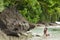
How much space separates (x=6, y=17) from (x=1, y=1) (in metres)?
4.35

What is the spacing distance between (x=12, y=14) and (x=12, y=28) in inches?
84.3

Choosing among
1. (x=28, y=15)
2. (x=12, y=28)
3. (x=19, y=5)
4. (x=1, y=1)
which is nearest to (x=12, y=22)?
(x=12, y=28)

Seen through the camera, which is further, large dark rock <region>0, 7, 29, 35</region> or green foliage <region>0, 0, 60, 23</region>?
green foliage <region>0, 0, 60, 23</region>

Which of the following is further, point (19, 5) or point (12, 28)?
point (19, 5)

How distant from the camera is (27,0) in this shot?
33594 millimetres

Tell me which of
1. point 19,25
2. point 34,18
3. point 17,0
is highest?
point 17,0

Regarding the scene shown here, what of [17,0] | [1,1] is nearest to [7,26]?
[1,1]

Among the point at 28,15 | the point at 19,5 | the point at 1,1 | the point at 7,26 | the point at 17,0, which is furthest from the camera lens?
the point at 28,15

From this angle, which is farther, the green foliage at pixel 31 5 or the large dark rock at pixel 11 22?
the green foliage at pixel 31 5

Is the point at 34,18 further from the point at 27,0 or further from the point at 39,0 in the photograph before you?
the point at 27,0

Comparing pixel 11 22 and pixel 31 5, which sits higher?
pixel 31 5

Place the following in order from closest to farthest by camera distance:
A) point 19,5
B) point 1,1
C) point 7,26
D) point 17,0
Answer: point 7,26 → point 1,1 → point 17,0 → point 19,5

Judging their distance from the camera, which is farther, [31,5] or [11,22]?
[31,5]

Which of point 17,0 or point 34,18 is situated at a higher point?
point 17,0
